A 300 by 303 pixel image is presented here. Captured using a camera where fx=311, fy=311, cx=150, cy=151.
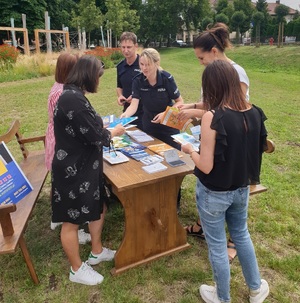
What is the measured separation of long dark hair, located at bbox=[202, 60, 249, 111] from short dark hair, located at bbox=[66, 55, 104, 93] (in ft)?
2.64

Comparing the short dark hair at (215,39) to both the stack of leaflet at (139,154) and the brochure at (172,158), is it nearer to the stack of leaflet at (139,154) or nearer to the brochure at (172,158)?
the brochure at (172,158)

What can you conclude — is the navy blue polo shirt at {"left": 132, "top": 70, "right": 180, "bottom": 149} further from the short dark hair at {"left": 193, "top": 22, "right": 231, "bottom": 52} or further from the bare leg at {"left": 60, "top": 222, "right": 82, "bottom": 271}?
the bare leg at {"left": 60, "top": 222, "right": 82, "bottom": 271}

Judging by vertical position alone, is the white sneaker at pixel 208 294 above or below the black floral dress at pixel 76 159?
below

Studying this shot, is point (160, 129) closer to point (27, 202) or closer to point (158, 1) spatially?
point (27, 202)

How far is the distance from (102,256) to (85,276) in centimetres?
27

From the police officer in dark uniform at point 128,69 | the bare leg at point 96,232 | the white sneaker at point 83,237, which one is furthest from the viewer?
the police officer in dark uniform at point 128,69

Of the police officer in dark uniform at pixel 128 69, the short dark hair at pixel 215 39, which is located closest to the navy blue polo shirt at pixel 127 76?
the police officer in dark uniform at pixel 128 69

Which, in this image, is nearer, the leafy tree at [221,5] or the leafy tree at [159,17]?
the leafy tree at [159,17]

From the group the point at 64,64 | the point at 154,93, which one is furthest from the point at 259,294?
the point at 64,64

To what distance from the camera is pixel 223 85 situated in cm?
178

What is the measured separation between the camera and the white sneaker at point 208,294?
7.40ft

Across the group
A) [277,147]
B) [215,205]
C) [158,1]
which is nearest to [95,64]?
[215,205]

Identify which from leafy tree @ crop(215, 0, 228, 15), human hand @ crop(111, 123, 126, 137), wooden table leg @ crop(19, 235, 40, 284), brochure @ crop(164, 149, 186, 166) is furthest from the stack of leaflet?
leafy tree @ crop(215, 0, 228, 15)

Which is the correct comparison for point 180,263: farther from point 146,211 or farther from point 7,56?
point 7,56
